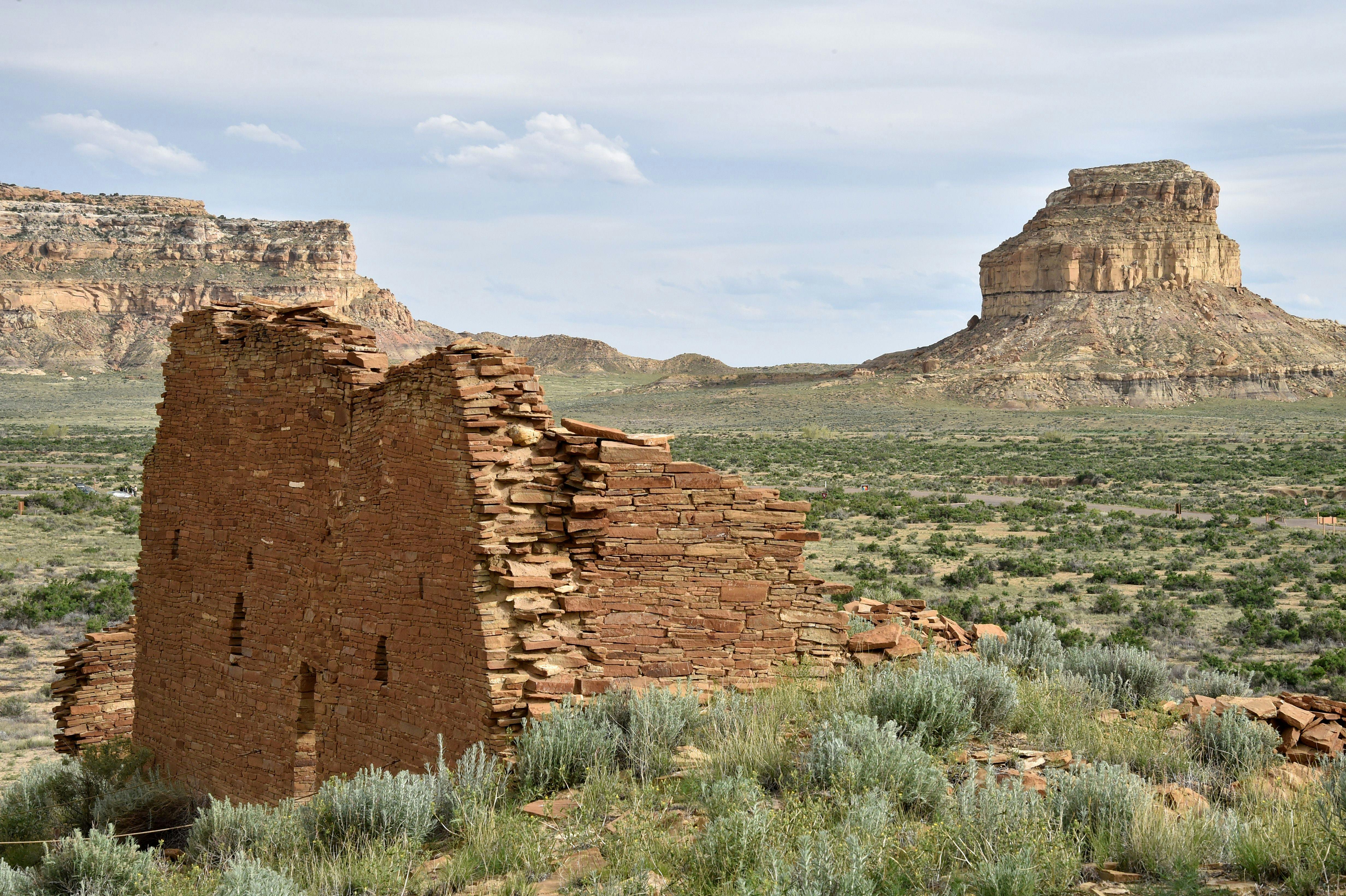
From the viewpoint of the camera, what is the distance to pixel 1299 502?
34031mm

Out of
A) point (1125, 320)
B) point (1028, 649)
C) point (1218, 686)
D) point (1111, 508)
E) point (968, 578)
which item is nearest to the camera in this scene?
point (1218, 686)

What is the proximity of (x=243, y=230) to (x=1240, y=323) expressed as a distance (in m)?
122

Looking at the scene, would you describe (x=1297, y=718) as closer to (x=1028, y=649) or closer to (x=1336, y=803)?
(x=1336, y=803)

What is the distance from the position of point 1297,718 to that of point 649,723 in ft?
16.3

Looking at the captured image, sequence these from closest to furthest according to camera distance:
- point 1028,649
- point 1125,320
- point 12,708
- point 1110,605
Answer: point 1028,649 → point 12,708 → point 1110,605 → point 1125,320

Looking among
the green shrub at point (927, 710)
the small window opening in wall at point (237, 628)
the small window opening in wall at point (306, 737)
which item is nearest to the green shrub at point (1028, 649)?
the green shrub at point (927, 710)

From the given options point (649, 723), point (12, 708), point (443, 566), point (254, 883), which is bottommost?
point (12, 708)

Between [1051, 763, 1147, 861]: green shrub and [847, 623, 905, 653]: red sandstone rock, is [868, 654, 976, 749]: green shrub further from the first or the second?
[847, 623, 905, 653]: red sandstone rock

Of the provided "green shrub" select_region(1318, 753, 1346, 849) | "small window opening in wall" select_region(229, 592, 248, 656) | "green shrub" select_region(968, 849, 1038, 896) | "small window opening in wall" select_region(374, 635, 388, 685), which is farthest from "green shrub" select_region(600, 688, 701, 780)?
"small window opening in wall" select_region(229, 592, 248, 656)

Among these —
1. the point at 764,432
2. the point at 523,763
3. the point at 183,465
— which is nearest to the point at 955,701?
the point at 523,763

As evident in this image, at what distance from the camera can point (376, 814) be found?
585 centimetres

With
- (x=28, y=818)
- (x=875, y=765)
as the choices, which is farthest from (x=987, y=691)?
(x=28, y=818)

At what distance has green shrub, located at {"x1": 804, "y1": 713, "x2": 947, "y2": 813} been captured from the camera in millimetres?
5676

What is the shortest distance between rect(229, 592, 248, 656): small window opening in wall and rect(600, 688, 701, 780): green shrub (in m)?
4.79
